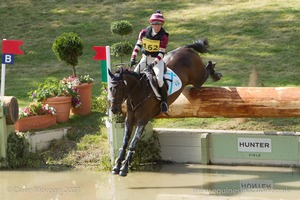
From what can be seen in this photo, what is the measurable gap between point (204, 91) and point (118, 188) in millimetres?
1907

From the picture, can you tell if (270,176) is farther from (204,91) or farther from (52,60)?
(52,60)

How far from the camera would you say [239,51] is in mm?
14805

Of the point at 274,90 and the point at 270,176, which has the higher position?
the point at 274,90

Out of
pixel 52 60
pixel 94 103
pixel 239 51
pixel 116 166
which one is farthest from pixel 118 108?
pixel 52 60

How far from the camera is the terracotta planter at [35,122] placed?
1083cm

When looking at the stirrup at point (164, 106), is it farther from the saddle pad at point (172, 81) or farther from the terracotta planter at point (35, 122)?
the terracotta planter at point (35, 122)

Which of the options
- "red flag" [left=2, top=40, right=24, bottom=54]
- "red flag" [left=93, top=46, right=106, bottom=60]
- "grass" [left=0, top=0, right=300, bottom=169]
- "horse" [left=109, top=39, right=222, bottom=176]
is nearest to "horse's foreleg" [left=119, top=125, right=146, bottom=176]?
"horse" [left=109, top=39, right=222, bottom=176]

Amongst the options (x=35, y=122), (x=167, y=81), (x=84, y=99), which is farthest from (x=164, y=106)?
(x=84, y=99)

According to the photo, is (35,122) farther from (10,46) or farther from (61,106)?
(10,46)

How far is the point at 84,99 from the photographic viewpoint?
11.7 meters

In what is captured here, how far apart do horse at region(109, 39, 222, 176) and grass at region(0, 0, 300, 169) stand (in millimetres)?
1362

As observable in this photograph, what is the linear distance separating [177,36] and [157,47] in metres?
7.06

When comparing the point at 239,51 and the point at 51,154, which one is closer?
the point at 51,154

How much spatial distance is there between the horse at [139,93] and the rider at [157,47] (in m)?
0.15
